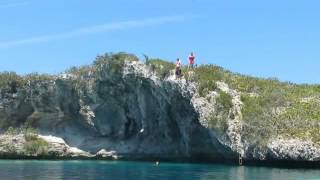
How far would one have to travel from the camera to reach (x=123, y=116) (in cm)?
7275

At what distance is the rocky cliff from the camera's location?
59531 millimetres

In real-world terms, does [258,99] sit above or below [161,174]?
above

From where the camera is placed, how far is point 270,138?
54.5 meters

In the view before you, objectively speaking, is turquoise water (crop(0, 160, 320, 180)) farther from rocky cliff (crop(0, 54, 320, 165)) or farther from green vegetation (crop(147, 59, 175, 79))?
green vegetation (crop(147, 59, 175, 79))

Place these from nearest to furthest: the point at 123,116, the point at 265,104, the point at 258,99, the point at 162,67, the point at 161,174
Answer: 1. the point at 161,174
2. the point at 265,104
3. the point at 258,99
4. the point at 162,67
5. the point at 123,116

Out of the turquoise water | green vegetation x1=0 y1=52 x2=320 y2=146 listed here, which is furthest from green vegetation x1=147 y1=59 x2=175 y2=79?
the turquoise water

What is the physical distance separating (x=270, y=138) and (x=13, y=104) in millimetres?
35355

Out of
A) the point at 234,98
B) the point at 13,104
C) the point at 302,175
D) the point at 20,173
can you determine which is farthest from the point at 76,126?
the point at 302,175

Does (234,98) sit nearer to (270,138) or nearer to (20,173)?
(270,138)

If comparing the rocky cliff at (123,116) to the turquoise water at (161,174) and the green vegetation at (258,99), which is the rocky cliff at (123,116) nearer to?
the green vegetation at (258,99)

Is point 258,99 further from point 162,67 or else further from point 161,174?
point 161,174

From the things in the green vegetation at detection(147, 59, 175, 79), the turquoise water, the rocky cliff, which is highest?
the green vegetation at detection(147, 59, 175, 79)

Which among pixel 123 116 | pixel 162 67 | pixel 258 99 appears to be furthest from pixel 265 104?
pixel 123 116

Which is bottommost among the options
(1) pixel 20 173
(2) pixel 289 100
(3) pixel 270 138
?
(1) pixel 20 173
